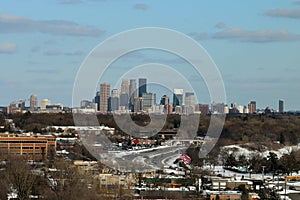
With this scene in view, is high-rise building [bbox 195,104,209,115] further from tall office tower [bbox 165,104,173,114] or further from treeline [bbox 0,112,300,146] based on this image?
tall office tower [bbox 165,104,173,114]

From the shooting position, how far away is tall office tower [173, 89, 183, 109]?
25278 mm

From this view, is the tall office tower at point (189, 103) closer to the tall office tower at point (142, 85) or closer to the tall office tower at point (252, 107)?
the tall office tower at point (142, 85)

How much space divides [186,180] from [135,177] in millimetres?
1325

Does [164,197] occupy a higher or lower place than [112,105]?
lower

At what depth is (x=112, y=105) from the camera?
108 ft

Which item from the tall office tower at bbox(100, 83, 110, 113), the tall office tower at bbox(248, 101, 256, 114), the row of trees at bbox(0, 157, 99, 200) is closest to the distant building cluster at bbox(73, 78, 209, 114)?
the tall office tower at bbox(100, 83, 110, 113)

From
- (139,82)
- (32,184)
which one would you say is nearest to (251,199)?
(32,184)

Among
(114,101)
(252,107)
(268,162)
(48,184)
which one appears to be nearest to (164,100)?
(114,101)

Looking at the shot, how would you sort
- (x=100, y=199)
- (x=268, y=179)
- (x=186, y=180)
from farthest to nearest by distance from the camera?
(x=268, y=179), (x=186, y=180), (x=100, y=199)

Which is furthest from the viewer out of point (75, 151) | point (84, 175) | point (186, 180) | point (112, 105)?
point (112, 105)

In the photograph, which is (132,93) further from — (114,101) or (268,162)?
(268,162)

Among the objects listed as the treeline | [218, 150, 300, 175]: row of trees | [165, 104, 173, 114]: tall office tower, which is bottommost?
[218, 150, 300, 175]: row of trees

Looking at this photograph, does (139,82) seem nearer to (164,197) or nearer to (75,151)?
(75,151)

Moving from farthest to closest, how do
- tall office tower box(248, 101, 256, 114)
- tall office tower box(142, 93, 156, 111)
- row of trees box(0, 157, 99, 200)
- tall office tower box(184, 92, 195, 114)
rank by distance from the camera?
tall office tower box(248, 101, 256, 114)
tall office tower box(142, 93, 156, 111)
tall office tower box(184, 92, 195, 114)
row of trees box(0, 157, 99, 200)
